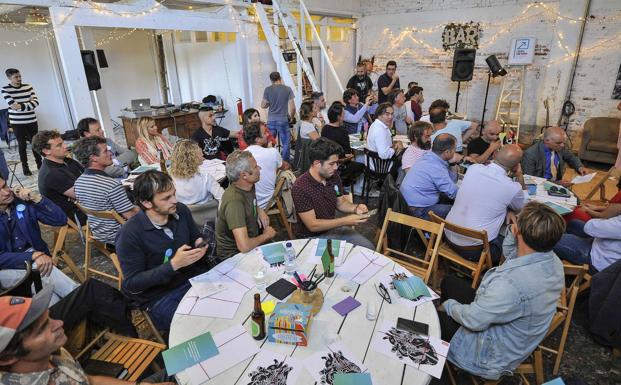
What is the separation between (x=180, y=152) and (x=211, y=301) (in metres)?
1.73

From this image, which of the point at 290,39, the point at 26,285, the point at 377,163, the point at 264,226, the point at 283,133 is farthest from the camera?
the point at 290,39

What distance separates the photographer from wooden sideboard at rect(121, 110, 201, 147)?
25.2 ft

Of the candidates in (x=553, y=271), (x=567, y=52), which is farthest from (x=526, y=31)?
(x=553, y=271)

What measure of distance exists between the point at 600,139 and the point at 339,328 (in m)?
7.23

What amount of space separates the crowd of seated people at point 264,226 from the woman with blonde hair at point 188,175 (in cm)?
1

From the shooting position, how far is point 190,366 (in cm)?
156

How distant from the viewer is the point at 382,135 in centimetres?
457

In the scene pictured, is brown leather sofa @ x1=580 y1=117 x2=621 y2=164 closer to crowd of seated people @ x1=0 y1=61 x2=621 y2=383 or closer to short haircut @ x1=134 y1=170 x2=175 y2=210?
crowd of seated people @ x1=0 y1=61 x2=621 y2=383

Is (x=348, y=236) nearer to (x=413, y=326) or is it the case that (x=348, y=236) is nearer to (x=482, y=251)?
(x=482, y=251)

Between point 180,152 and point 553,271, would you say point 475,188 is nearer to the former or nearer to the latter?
point 553,271

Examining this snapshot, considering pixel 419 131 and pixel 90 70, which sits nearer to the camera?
pixel 419 131

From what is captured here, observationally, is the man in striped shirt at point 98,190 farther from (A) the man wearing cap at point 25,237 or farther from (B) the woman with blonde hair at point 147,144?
(B) the woman with blonde hair at point 147,144

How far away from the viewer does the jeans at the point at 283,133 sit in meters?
6.60

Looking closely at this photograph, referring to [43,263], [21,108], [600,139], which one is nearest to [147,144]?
[43,263]
